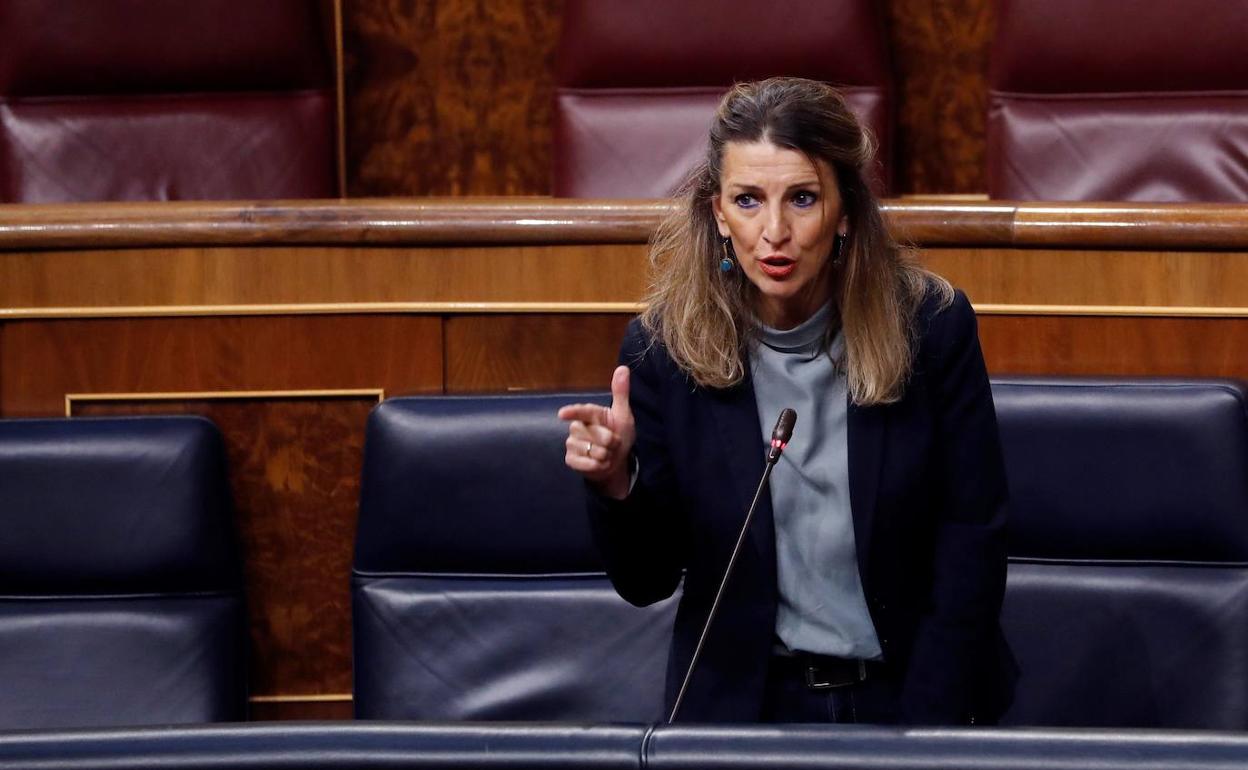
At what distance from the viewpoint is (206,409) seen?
0.91 m

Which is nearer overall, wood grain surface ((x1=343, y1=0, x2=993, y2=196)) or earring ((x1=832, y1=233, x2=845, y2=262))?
earring ((x1=832, y1=233, x2=845, y2=262))

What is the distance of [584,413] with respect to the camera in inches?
23.8

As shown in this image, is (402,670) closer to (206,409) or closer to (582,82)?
(206,409)

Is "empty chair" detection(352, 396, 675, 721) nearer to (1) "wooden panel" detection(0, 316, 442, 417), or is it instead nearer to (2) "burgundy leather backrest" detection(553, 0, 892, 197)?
(1) "wooden panel" detection(0, 316, 442, 417)

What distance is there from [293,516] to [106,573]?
111 millimetres

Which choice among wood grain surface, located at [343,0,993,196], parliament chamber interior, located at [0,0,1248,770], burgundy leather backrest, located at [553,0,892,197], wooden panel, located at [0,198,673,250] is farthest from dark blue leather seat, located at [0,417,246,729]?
wood grain surface, located at [343,0,993,196]

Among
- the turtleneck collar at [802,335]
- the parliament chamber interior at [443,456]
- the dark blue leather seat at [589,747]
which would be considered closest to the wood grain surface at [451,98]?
the parliament chamber interior at [443,456]

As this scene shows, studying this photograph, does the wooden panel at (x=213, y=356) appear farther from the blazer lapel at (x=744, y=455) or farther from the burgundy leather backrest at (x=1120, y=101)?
the burgundy leather backrest at (x=1120, y=101)

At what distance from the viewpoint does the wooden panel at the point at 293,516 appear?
90 cm

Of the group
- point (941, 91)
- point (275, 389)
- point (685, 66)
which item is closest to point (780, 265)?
point (275, 389)

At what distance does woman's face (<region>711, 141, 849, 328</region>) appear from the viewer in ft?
2.20

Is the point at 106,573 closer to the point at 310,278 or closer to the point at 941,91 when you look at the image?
the point at 310,278

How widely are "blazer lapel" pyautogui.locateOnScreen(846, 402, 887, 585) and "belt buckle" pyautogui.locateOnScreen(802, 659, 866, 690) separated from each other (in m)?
0.04

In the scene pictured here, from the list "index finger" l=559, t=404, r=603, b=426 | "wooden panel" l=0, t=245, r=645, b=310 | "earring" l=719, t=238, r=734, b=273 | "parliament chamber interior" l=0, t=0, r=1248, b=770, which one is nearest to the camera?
"index finger" l=559, t=404, r=603, b=426
